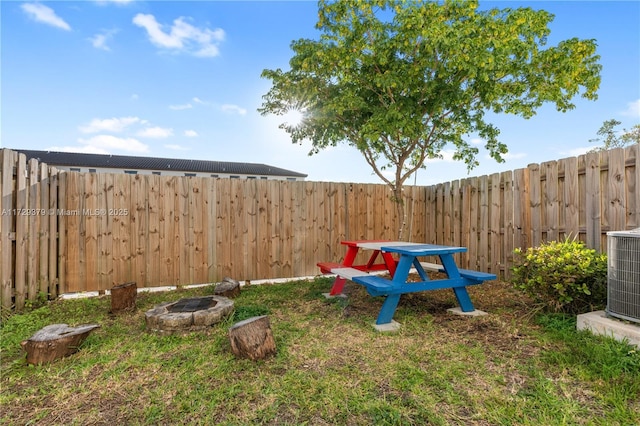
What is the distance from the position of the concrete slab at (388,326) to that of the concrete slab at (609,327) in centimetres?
163

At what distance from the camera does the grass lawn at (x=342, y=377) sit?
166 cm

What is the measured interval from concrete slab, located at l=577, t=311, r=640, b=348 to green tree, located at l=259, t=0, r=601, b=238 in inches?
131

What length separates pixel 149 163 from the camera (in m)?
29.2

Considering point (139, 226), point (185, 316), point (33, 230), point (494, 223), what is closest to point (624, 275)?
point (494, 223)

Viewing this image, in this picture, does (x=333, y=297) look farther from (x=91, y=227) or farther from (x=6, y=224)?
(x=6, y=224)

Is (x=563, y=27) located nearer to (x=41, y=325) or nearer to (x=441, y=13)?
(x=441, y=13)

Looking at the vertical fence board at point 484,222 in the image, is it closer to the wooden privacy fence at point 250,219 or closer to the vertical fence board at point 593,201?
the wooden privacy fence at point 250,219

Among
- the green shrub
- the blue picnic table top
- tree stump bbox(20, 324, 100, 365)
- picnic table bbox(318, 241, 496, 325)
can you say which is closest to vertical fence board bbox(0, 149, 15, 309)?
tree stump bbox(20, 324, 100, 365)

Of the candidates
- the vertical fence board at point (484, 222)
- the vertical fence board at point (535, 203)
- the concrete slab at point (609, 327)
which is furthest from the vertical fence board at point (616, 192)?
the vertical fence board at point (484, 222)

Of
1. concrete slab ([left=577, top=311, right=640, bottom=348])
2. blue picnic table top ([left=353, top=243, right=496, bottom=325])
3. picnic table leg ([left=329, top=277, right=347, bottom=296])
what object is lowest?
picnic table leg ([left=329, top=277, right=347, bottom=296])

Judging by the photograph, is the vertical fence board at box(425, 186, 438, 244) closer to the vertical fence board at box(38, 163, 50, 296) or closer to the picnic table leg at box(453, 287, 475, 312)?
the picnic table leg at box(453, 287, 475, 312)

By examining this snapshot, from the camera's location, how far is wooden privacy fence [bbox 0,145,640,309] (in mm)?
3484

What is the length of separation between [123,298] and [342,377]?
3130 millimetres

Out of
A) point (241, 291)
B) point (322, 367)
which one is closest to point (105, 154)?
point (241, 291)
